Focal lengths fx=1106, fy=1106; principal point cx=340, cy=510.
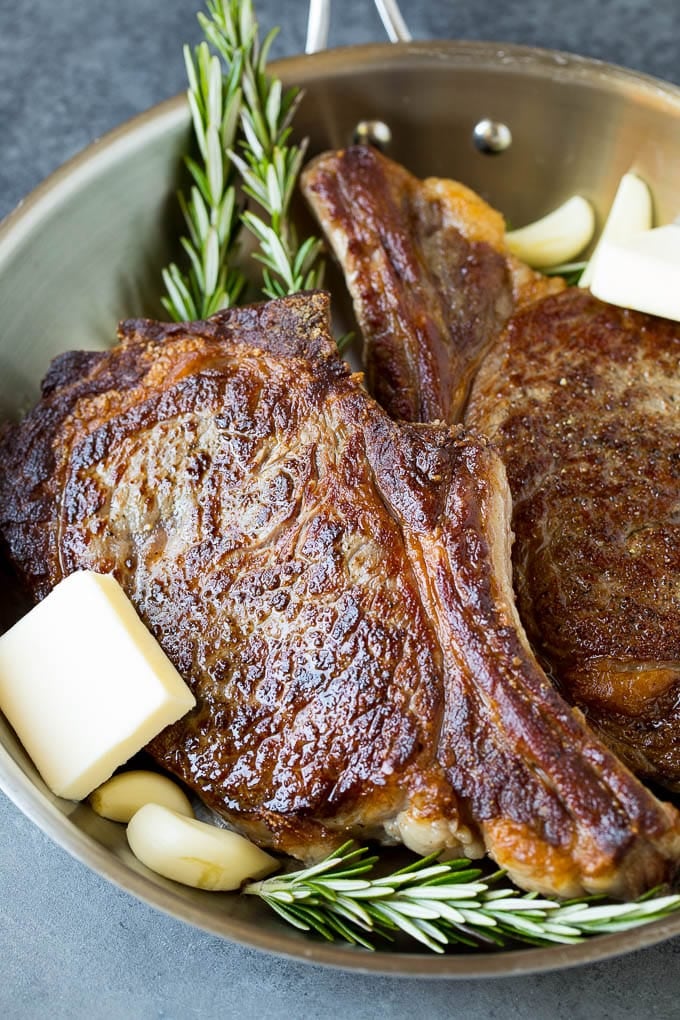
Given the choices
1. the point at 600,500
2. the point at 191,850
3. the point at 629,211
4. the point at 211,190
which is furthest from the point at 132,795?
the point at 629,211

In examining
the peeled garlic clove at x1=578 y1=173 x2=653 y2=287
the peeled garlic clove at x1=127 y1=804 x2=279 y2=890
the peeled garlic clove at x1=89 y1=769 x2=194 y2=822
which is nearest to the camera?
the peeled garlic clove at x1=127 y1=804 x2=279 y2=890

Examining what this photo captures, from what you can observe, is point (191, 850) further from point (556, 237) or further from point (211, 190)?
point (556, 237)

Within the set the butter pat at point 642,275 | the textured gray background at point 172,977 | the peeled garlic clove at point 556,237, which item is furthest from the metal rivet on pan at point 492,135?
the textured gray background at point 172,977

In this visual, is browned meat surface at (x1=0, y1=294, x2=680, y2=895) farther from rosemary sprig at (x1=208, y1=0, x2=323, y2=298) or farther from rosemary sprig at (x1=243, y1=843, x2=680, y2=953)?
rosemary sprig at (x1=208, y1=0, x2=323, y2=298)

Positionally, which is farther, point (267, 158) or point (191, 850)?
point (267, 158)

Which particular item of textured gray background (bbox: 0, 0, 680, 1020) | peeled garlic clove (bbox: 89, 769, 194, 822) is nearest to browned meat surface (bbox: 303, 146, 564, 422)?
peeled garlic clove (bbox: 89, 769, 194, 822)

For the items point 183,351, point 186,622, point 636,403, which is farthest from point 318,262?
point 186,622

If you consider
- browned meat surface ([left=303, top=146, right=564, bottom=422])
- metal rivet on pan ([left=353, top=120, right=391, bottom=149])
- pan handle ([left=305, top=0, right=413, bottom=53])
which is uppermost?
pan handle ([left=305, top=0, right=413, bottom=53])
